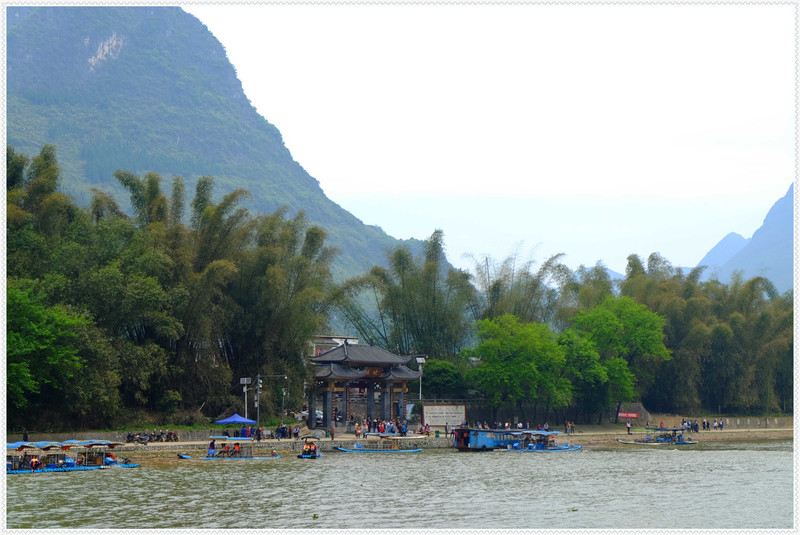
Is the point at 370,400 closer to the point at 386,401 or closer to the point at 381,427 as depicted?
the point at 386,401

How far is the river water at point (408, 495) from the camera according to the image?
26.0 m

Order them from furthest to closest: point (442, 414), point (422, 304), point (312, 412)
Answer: point (422, 304)
point (442, 414)
point (312, 412)

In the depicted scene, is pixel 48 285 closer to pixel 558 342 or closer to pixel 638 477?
pixel 638 477

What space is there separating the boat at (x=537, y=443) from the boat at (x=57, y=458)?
934 inches

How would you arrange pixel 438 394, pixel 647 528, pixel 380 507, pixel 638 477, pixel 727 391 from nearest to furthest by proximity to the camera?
pixel 647 528
pixel 380 507
pixel 638 477
pixel 438 394
pixel 727 391

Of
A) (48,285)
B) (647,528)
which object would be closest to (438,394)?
(48,285)

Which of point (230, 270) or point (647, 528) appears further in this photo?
point (230, 270)

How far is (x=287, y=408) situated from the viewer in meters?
56.2

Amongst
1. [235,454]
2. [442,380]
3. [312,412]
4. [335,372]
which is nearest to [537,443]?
[442,380]

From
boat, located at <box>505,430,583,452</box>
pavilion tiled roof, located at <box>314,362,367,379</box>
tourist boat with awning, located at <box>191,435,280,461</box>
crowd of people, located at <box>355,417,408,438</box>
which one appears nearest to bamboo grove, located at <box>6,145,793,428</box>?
pavilion tiled roof, located at <box>314,362,367,379</box>

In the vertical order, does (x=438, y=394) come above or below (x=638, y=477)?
above

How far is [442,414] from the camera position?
63.4m

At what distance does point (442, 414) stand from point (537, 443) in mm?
10267

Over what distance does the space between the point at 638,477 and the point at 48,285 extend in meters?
29.1
